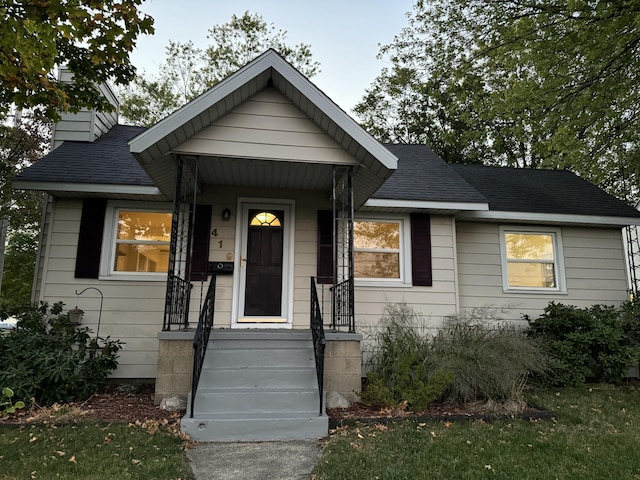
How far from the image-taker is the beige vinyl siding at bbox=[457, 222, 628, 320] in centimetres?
779

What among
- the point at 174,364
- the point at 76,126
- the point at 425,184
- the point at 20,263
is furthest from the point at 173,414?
the point at 20,263

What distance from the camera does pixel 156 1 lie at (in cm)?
590

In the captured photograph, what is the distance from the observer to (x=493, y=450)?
3.76 meters

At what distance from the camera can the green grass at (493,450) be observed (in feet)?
10.9

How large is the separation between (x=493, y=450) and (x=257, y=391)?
249cm

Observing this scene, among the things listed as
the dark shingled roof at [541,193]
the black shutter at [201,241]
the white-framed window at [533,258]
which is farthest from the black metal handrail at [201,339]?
the white-framed window at [533,258]

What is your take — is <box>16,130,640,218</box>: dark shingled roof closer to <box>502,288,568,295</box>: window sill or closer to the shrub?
<box>502,288,568,295</box>: window sill

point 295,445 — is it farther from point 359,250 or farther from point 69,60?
point 69,60

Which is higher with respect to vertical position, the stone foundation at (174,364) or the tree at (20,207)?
the tree at (20,207)

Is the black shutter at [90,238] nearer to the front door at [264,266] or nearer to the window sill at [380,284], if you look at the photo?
the front door at [264,266]

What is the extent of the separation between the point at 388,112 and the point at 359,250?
1428 centimetres

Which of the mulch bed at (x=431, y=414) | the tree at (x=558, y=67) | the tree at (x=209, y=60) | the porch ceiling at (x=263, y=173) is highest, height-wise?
the tree at (x=209, y=60)

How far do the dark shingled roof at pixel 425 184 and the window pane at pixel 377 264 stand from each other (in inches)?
42.6

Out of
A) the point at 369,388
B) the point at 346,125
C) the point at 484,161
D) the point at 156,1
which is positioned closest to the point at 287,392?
the point at 369,388
